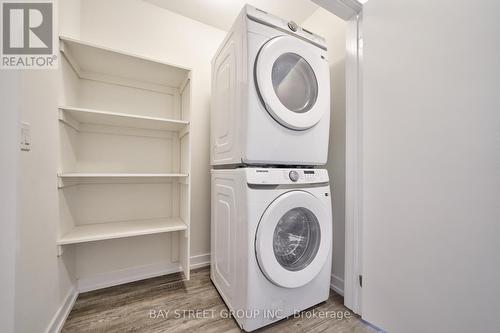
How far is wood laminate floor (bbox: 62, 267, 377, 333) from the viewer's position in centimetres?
111

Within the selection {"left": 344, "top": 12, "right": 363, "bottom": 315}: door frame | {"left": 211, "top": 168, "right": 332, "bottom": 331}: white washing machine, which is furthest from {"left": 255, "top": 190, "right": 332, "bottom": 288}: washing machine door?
{"left": 344, "top": 12, "right": 363, "bottom": 315}: door frame

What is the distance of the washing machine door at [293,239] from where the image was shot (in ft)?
3.38

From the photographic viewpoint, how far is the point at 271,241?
1047mm

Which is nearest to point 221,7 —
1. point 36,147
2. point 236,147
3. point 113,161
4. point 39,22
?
point 39,22

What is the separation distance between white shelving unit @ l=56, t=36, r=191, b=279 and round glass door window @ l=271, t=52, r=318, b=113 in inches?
28.5

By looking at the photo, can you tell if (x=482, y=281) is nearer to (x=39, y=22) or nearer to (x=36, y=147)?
(x=36, y=147)

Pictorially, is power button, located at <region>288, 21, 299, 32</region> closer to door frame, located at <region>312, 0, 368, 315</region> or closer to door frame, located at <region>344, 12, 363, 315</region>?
door frame, located at <region>312, 0, 368, 315</region>

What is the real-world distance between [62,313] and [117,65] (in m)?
1.61

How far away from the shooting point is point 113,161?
5.10 ft

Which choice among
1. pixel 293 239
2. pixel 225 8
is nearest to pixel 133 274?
pixel 293 239

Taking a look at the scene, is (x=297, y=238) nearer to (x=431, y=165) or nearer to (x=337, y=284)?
(x=337, y=284)

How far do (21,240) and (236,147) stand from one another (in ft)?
3.21

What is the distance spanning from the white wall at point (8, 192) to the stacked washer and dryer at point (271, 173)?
0.88 metres

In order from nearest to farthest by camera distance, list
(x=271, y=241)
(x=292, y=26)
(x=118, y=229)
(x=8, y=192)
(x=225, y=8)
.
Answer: (x=8, y=192)
(x=271, y=241)
(x=292, y=26)
(x=118, y=229)
(x=225, y=8)
